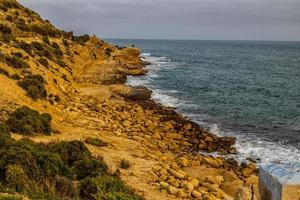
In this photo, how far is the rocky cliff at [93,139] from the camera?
1397 cm

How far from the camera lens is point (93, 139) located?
20438mm

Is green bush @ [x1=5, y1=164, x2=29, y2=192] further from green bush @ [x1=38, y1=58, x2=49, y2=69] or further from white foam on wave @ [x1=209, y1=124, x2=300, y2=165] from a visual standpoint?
green bush @ [x1=38, y1=58, x2=49, y2=69]

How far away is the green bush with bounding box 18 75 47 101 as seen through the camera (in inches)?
1006

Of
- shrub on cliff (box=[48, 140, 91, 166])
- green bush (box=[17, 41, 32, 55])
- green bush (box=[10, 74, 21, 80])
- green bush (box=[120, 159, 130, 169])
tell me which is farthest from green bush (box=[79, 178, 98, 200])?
green bush (box=[17, 41, 32, 55])

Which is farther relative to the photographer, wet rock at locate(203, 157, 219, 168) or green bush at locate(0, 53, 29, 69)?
green bush at locate(0, 53, 29, 69)

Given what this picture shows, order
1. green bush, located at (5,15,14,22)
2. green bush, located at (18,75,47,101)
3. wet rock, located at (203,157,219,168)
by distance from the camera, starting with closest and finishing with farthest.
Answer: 1. wet rock, located at (203,157,219,168)
2. green bush, located at (18,75,47,101)
3. green bush, located at (5,15,14,22)

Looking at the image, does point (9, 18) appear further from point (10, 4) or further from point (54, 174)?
point (54, 174)

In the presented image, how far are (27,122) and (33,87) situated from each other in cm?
704

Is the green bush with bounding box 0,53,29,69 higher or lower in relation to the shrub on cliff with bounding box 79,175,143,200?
higher

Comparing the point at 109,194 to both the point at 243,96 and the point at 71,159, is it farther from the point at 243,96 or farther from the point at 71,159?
the point at 243,96

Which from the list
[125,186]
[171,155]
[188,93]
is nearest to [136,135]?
[171,155]

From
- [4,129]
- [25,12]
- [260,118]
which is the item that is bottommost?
[260,118]

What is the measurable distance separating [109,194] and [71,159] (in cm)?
396

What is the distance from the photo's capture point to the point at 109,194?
12.7 meters
